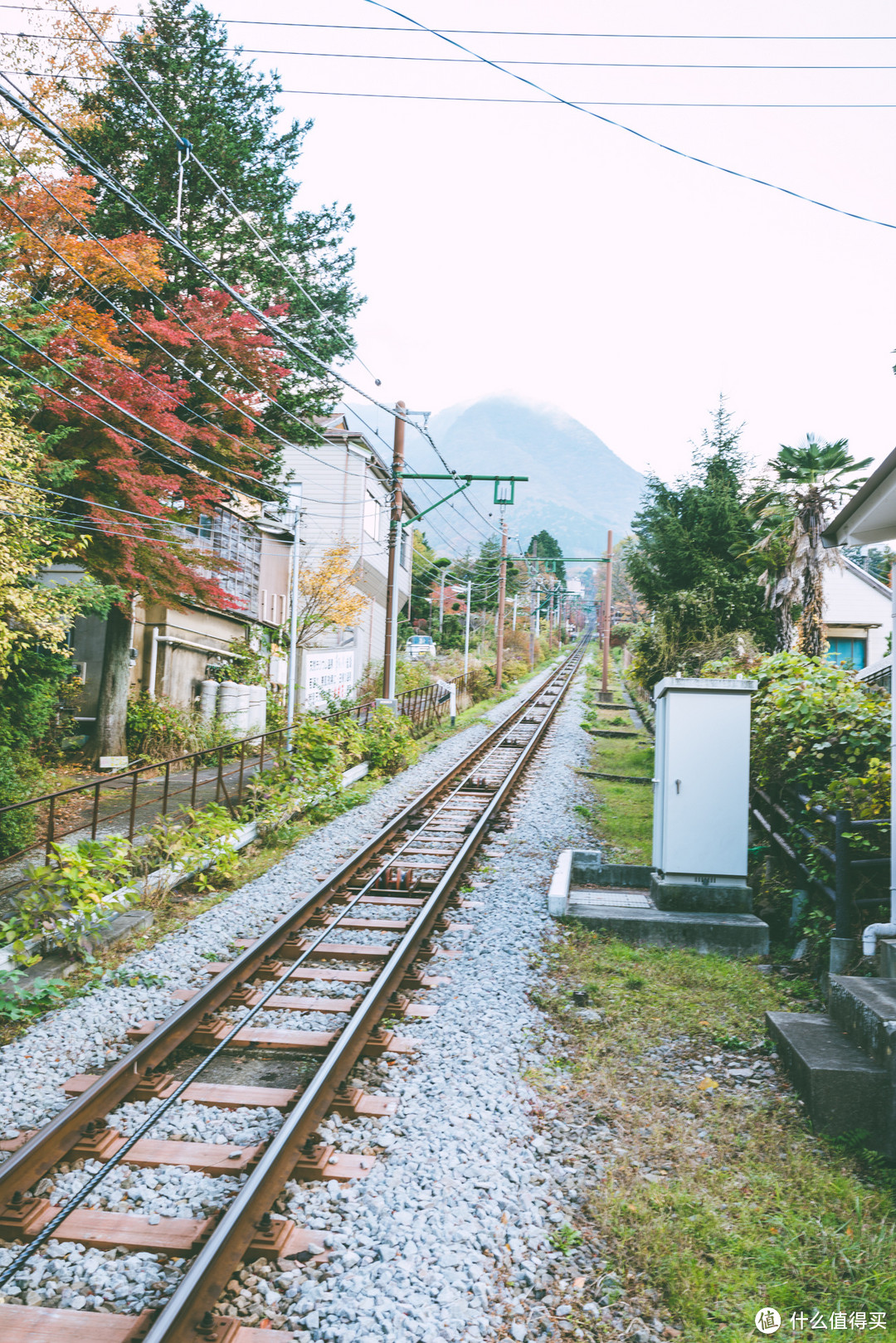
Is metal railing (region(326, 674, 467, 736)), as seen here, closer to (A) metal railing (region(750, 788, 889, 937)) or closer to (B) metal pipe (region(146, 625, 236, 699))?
(B) metal pipe (region(146, 625, 236, 699))

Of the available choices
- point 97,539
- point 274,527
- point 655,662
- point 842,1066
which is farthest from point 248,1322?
point 274,527

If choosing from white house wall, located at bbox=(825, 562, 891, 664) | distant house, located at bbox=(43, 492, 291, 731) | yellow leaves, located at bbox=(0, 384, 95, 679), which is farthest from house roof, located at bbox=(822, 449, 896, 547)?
white house wall, located at bbox=(825, 562, 891, 664)

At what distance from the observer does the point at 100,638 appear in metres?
19.3

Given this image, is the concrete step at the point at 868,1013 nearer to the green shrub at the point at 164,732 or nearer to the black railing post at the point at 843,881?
the black railing post at the point at 843,881

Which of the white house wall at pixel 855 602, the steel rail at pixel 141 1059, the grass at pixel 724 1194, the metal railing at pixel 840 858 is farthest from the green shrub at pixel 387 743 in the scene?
the white house wall at pixel 855 602

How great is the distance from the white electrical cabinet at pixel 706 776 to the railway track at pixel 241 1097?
2427 millimetres

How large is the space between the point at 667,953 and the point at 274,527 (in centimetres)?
2197

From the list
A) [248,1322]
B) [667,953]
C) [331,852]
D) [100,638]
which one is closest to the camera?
[248,1322]

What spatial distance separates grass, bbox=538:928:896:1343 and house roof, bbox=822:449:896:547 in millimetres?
3450

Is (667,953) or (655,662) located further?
(655,662)

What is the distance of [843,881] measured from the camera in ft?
20.5

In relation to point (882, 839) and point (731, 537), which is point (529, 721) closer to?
point (731, 537)

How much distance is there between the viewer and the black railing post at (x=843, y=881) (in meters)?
6.23

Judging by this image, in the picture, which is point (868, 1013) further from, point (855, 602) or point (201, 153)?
point (855, 602)
